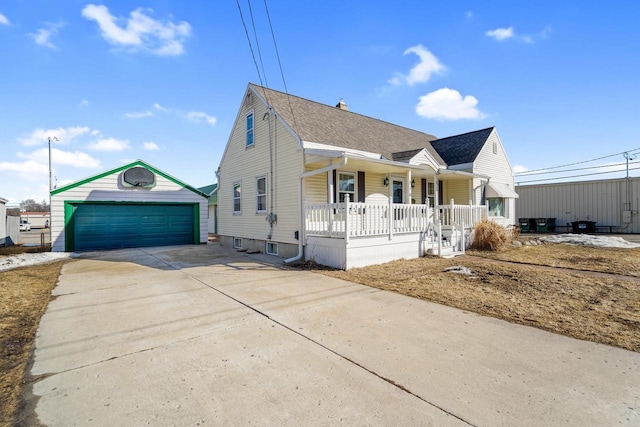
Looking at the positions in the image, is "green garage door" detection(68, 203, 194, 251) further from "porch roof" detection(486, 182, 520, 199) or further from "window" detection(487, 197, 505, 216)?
"window" detection(487, 197, 505, 216)

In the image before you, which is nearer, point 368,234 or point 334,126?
point 368,234

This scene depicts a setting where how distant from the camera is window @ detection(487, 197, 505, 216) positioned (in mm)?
16247

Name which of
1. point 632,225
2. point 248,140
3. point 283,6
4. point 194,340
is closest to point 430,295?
point 194,340

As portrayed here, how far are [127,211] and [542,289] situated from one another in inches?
635

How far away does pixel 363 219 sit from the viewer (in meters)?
8.88

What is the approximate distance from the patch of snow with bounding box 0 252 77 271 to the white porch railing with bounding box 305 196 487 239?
9.18m

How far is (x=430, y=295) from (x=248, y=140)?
10.3 meters

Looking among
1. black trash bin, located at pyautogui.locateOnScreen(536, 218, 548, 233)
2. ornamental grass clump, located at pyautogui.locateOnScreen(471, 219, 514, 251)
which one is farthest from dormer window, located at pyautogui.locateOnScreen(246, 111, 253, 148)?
black trash bin, located at pyautogui.locateOnScreen(536, 218, 548, 233)

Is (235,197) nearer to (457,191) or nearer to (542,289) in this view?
(457,191)

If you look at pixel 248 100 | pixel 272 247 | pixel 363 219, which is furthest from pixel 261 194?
pixel 363 219

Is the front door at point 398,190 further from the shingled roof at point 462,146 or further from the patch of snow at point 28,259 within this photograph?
the patch of snow at point 28,259

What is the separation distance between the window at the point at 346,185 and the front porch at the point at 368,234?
1.38 meters

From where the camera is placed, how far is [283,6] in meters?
8.25

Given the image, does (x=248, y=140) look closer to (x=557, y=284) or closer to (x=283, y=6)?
(x=283, y=6)
